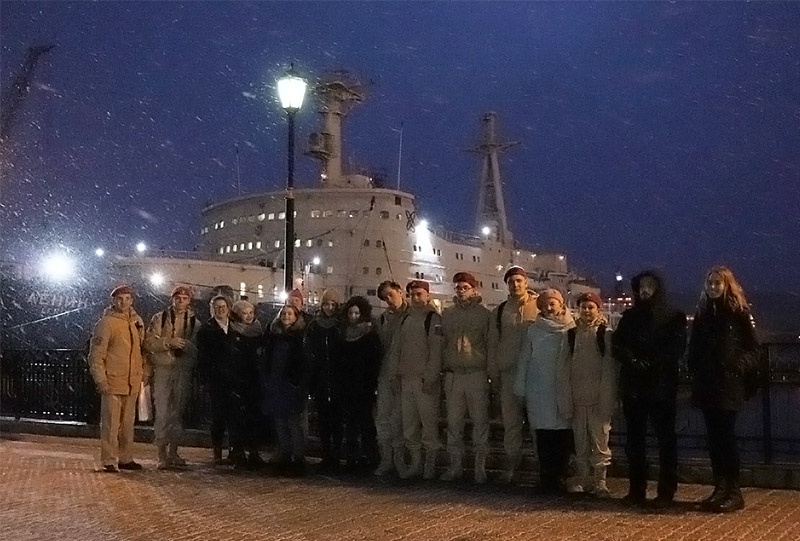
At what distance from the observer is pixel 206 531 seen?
5.69 meters

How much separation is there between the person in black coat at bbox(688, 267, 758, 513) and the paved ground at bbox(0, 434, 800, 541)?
26cm

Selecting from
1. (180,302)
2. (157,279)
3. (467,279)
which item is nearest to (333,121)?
(157,279)

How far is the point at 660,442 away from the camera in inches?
259

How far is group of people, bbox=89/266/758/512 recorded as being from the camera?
6.46 metres

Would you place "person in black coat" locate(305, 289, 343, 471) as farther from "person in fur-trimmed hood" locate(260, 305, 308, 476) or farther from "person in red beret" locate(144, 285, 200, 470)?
"person in red beret" locate(144, 285, 200, 470)

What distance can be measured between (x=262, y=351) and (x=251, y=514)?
8.39 feet

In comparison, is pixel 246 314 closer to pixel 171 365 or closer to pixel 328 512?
pixel 171 365

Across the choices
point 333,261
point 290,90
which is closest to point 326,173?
point 333,261

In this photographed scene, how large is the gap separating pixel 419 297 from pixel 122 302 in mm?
3129

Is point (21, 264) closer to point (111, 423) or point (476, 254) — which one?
point (476, 254)

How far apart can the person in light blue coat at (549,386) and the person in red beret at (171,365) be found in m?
3.68

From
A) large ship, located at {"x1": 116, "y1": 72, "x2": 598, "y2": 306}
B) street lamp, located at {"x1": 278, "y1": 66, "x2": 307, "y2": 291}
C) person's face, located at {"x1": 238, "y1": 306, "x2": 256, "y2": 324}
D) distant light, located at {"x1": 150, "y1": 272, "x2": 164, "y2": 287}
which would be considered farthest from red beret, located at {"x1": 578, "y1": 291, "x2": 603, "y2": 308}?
distant light, located at {"x1": 150, "y1": 272, "x2": 164, "y2": 287}

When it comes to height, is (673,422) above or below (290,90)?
below

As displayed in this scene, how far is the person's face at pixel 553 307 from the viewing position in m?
7.14
